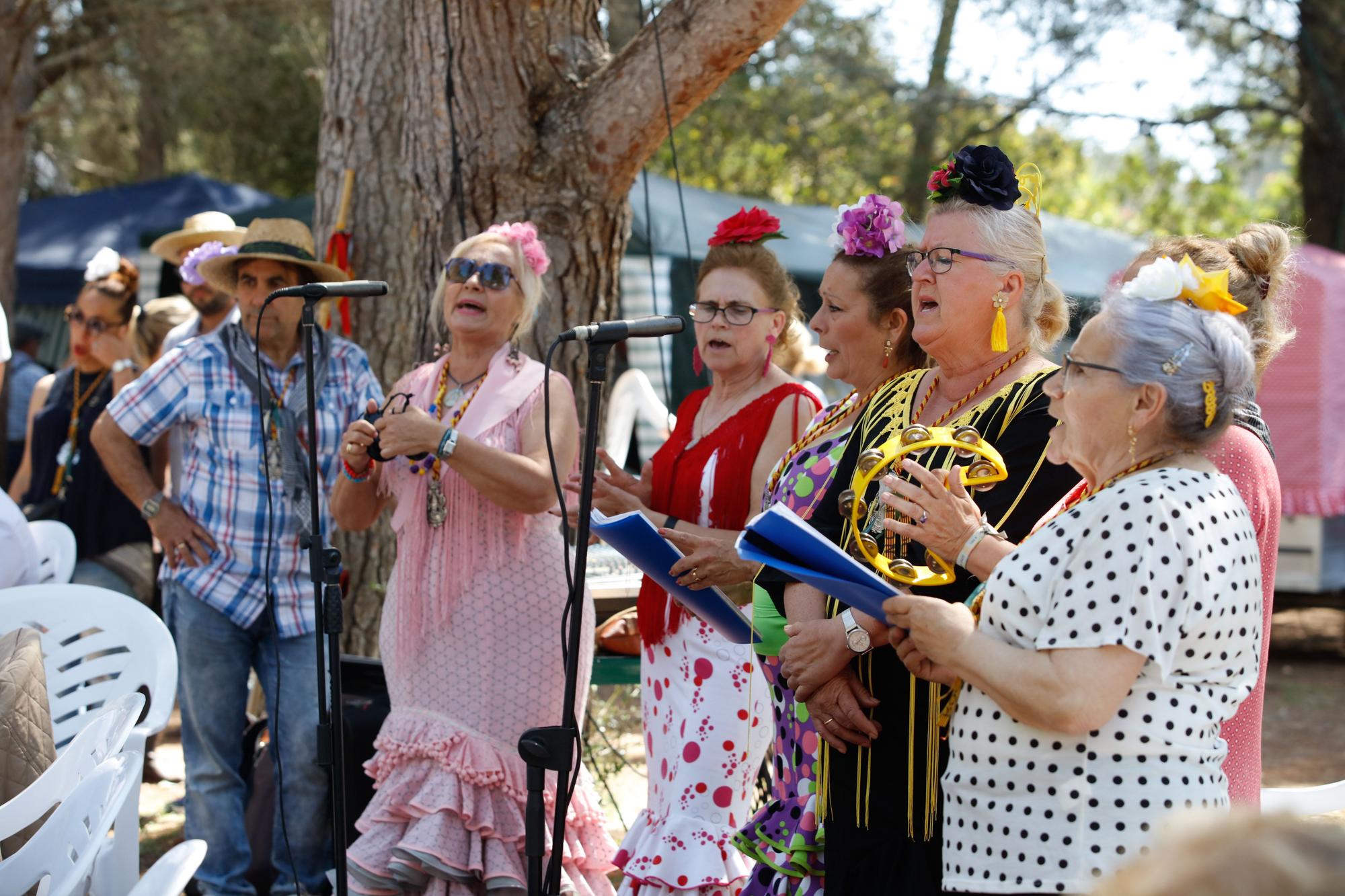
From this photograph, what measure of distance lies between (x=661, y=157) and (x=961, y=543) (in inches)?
606

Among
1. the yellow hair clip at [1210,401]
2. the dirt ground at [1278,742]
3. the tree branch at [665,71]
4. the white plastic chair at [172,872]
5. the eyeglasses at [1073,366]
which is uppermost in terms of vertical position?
the tree branch at [665,71]

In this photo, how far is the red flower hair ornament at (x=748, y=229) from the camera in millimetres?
3514

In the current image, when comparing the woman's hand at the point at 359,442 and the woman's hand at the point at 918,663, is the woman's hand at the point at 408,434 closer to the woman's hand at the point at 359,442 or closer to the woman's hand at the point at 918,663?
the woman's hand at the point at 359,442

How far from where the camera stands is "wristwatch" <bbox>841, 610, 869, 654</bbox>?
7.82 ft

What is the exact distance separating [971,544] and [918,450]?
225mm

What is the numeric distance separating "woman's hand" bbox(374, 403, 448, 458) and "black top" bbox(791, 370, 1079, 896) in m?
1.20

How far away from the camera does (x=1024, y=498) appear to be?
93.7 inches

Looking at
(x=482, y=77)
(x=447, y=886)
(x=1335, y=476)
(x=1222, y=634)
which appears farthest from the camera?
(x=1335, y=476)

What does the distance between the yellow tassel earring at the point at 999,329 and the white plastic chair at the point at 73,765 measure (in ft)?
5.91

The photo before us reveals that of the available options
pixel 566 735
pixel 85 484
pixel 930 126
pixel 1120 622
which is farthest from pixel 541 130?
pixel 930 126

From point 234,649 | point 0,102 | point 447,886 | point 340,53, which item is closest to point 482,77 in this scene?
point 340,53

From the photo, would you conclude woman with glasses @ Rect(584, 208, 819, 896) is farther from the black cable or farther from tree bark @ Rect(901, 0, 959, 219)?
tree bark @ Rect(901, 0, 959, 219)

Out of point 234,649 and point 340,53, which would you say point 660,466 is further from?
point 340,53

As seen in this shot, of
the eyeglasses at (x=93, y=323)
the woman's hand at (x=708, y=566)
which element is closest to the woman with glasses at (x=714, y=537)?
the woman's hand at (x=708, y=566)
